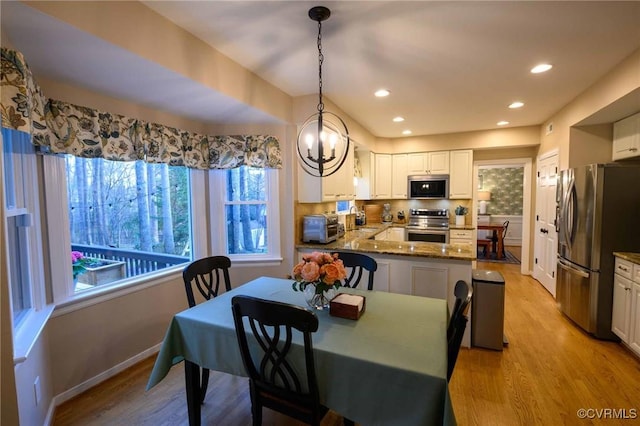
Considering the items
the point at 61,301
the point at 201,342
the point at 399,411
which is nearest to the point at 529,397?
the point at 399,411

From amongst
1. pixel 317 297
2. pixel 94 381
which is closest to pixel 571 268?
pixel 317 297

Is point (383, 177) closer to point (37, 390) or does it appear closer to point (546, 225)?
point (546, 225)

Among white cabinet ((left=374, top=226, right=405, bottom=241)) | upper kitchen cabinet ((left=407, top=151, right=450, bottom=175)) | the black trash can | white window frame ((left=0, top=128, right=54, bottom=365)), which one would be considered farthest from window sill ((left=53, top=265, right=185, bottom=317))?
upper kitchen cabinet ((left=407, top=151, right=450, bottom=175))

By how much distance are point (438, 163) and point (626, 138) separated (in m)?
2.63

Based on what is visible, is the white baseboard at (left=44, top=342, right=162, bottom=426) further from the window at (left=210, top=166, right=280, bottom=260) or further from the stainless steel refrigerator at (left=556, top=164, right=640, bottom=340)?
the stainless steel refrigerator at (left=556, top=164, right=640, bottom=340)

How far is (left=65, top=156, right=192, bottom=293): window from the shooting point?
7.83 ft

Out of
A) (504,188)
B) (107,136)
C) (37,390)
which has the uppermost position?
(107,136)

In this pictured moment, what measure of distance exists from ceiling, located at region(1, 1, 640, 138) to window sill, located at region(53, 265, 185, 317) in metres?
1.57

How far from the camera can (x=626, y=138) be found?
3.24 metres

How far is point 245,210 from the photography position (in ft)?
11.5

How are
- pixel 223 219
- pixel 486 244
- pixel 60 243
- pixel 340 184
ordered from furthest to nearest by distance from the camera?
pixel 486 244 < pixel 340 184 < pixel 223 219 < pixel 60 243

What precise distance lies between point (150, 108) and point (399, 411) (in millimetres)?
3013

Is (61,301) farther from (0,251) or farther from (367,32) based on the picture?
(367,32)

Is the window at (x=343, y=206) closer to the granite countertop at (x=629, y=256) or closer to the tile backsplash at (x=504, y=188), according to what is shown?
the granite countertop at (x=629, y=256)
